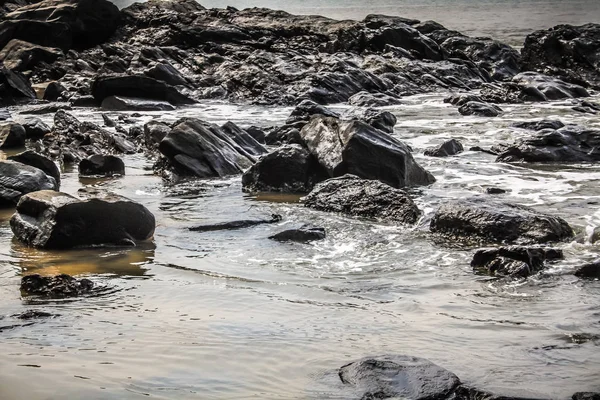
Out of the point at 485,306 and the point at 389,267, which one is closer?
the point at 485,306

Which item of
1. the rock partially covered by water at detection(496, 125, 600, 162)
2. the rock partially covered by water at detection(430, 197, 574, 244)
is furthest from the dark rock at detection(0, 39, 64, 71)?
the rock partially covered by water at detection(430, 197, 574, 244)

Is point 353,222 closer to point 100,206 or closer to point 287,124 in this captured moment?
point 100,206

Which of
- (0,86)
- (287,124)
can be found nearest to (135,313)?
(287,124)

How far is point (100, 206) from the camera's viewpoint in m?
8.41

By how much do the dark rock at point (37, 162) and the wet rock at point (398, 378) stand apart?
301 inches

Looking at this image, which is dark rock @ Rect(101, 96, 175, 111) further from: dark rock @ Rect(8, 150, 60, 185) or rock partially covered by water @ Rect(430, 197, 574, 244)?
rock partially covered by water @ Rect(430, 197, 574, 244)

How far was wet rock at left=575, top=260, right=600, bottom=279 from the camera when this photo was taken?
736 centimetres

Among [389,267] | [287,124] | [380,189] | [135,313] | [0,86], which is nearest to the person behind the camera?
[135,313]

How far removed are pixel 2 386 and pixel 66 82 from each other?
78.7ft

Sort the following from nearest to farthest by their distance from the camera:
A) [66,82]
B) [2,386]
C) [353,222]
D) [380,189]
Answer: [2,386]
[353,222]
[380,189]
[66,82]

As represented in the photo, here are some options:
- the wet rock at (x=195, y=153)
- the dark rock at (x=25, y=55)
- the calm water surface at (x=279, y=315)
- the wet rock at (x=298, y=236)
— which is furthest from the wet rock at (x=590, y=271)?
the dark rock at (x=25, y=55)

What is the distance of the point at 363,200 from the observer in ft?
33.6

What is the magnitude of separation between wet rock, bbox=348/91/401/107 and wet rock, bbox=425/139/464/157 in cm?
746

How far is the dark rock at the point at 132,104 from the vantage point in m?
21.7
